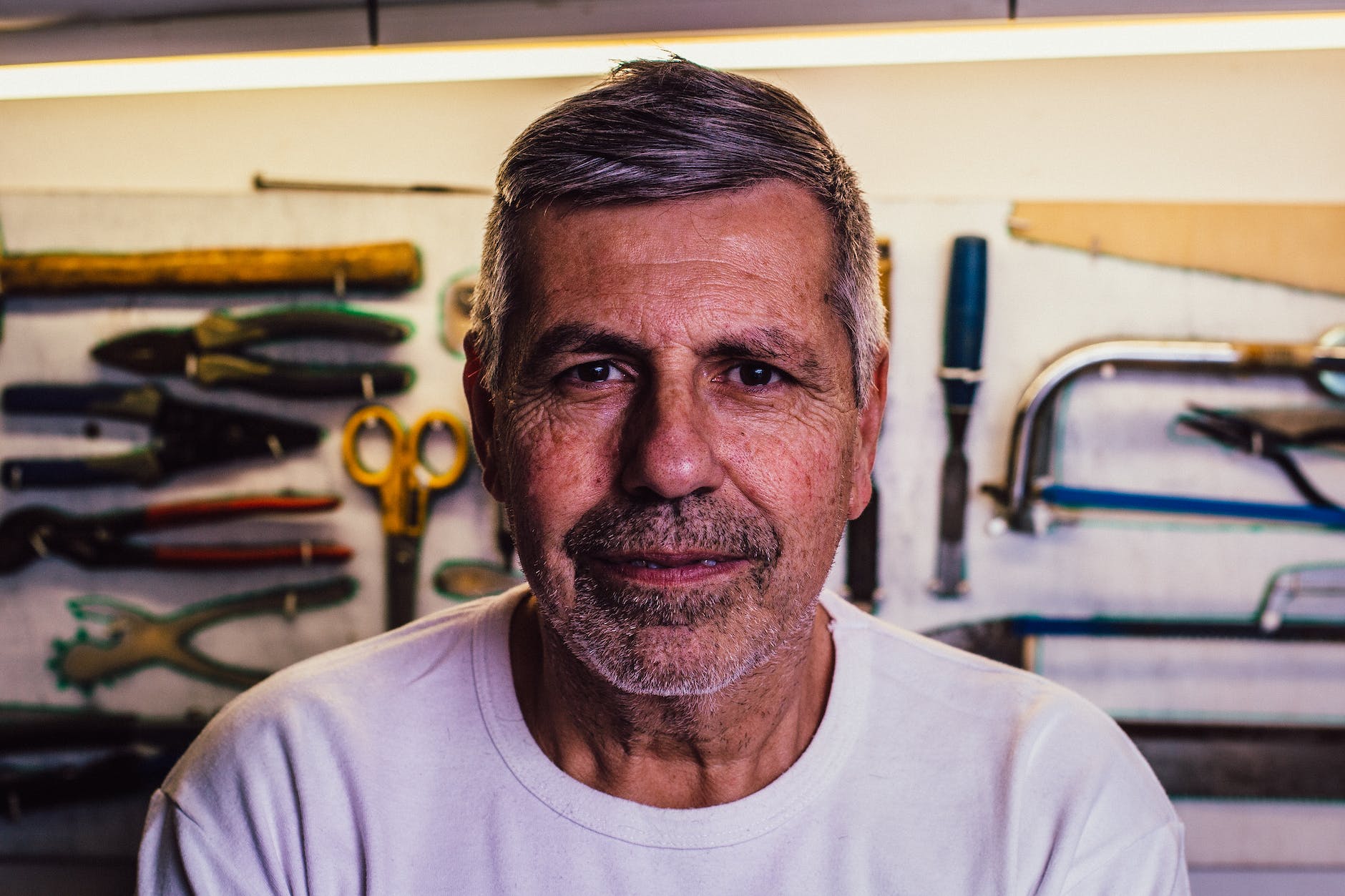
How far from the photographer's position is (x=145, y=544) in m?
1.45

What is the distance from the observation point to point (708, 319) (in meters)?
0.73

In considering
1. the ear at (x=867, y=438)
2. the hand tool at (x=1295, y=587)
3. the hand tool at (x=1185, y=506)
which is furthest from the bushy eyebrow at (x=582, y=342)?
the hand tool at (x=1295, y=587)

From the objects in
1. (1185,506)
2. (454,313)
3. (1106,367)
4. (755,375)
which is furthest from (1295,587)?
(454,313)

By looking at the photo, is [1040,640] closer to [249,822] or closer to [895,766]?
[895,766]

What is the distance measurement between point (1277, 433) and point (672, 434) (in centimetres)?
107

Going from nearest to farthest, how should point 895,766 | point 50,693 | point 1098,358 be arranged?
1. point 895,766
2. point 1098,358
3. point 50,693

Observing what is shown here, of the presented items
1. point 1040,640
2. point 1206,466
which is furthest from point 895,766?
point 1206,466

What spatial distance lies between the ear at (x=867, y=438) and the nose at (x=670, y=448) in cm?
18

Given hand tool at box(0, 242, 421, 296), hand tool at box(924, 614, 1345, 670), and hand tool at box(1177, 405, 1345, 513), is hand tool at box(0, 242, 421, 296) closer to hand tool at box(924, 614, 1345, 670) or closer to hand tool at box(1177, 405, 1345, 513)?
hand tool at box(924, 614, 1345, 670)

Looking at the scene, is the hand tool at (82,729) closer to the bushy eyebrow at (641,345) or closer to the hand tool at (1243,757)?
the bushy eyebrow at (641,345)

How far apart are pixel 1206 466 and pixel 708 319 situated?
Answer: 1.00m

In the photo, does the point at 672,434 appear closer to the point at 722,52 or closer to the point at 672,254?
the point at 672,254

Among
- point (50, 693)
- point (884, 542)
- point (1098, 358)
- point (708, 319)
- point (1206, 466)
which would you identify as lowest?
point (50, 693)

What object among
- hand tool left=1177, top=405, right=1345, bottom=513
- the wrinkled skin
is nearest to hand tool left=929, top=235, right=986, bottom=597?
hand tool left=1177, top=405, right=1345, bottom=513
